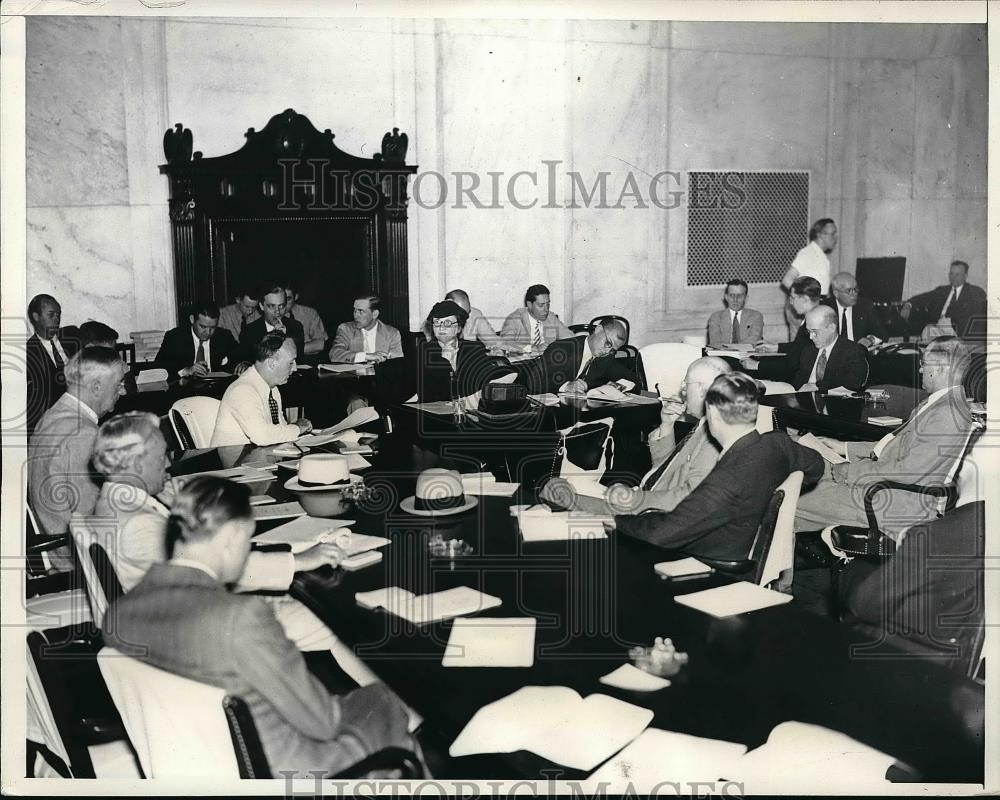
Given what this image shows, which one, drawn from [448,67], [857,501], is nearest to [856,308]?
[448,67]

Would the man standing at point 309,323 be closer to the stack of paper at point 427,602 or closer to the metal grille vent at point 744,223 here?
the metal grille vent at point 744,223

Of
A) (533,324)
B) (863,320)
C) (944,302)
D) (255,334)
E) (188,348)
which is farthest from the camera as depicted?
(944,302)

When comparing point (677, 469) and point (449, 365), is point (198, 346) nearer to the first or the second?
point (449, 365)

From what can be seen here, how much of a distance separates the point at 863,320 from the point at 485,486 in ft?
18.5

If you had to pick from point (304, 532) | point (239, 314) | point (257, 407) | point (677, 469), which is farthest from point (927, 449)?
point (239, 314)

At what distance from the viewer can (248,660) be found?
1867 mm

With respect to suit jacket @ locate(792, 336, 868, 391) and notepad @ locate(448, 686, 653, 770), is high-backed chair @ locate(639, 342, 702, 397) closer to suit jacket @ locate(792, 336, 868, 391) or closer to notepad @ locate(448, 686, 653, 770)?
suit jacket @ locate(792, 336, 868, 391)

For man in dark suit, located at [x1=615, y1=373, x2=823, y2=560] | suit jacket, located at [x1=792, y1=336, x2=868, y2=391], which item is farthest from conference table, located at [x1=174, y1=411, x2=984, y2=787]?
suit jacket, located at [x1=792, y1=336, x2=868, y2=391]

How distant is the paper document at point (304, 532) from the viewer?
283 centimetres

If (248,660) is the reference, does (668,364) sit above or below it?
above

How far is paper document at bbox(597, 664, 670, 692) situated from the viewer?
1.96 metres

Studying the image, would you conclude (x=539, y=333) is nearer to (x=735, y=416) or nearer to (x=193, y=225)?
(x=193, y=225)

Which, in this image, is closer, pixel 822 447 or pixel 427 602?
pixel 427 602

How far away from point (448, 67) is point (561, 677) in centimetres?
721
